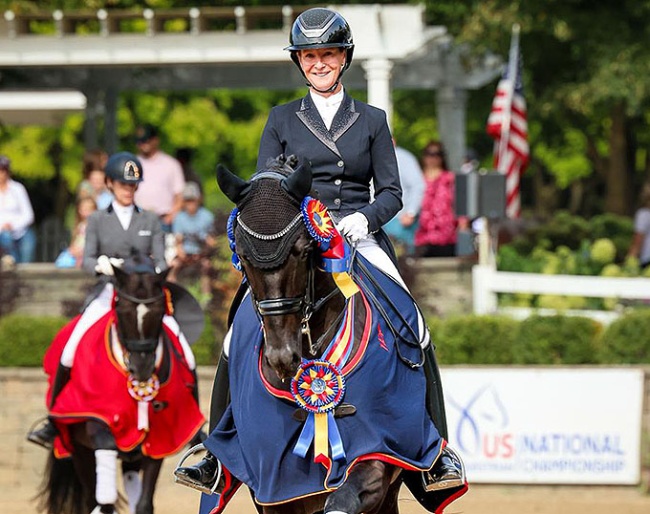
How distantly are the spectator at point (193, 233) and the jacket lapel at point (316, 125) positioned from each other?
8.09 metres

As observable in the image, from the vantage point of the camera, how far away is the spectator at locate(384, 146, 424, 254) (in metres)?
17.4

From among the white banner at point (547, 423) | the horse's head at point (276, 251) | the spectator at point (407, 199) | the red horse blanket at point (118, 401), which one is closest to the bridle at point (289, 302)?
the horse's head at point (276, 251)

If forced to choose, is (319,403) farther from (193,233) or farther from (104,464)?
(193,233)

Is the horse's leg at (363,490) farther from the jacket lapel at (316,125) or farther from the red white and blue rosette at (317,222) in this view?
the jacket lapel at (316,125)

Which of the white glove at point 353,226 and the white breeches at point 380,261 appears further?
the white breeches at point 380,261

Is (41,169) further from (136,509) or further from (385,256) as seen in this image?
(385,256)

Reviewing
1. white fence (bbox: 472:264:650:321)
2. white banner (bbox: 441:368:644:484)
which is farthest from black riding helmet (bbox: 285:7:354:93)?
white fence (bbox: 472:264:650:321)

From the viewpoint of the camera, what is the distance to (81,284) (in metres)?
17.9

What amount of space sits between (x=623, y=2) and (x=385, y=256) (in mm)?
14988

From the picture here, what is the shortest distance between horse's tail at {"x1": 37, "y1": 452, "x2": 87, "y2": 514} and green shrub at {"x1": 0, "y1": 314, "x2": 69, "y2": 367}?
12.8 ft

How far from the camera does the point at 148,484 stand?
11.3 meters

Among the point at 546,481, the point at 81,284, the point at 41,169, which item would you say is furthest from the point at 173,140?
the point at 546,481

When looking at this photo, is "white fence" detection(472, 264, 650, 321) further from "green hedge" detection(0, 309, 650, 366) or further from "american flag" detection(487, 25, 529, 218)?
"american flag" detection(487, 25, 529, 218)

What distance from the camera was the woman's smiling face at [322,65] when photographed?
7590 mm
